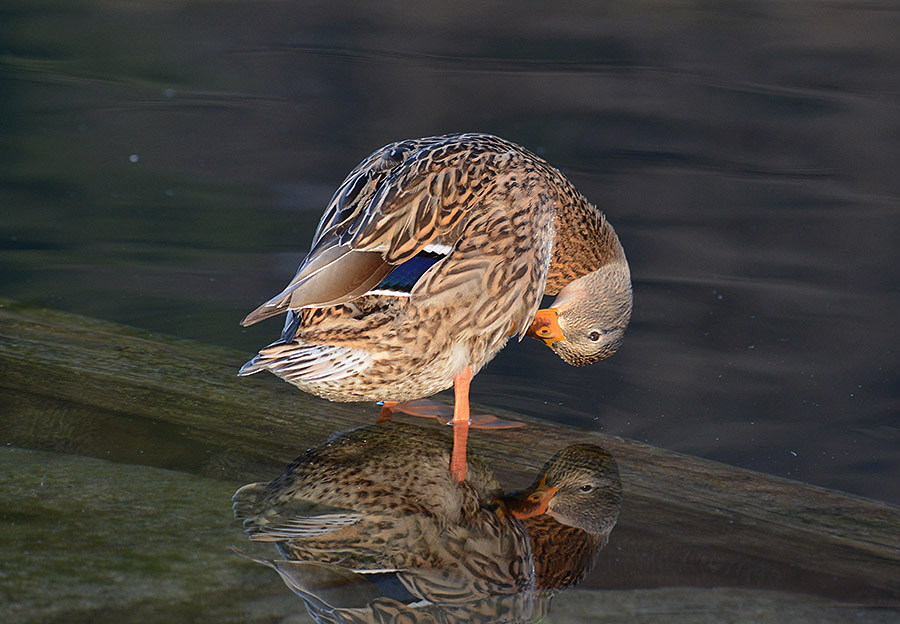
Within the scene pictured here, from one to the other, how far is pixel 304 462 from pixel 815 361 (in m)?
2.41

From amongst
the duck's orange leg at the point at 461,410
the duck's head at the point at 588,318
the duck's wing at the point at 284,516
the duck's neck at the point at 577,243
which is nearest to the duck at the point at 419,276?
the duck's orange leg at the point at 461,410

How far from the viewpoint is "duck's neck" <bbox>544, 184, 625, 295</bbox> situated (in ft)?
14.3

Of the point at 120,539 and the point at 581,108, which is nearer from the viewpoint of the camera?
the point at 120,539

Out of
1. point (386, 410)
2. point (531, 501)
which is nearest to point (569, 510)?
point (531, 501)

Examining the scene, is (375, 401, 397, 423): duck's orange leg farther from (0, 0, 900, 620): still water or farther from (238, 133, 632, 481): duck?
(0, 0, 900, 620): still water

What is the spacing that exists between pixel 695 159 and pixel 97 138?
163 inches

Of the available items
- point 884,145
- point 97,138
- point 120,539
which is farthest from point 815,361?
point 97,138

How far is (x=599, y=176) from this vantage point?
7.11 meters

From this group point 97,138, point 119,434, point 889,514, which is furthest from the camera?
point 97,138

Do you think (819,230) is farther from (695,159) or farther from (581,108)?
(581,108)

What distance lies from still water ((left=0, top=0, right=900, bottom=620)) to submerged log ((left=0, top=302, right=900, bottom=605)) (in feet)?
1.21

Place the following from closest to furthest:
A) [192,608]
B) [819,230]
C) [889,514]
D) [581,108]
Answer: [192,608] → [889,514] → [819,230] → [581,108]

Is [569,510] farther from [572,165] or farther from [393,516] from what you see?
[572,165]

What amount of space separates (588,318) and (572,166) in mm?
3080
